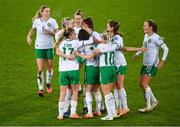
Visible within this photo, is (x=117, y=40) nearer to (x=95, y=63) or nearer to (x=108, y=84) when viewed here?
(x=95, y=63)

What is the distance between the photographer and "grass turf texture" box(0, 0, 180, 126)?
44.4 feet

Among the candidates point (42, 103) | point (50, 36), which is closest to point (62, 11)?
point (50, 36)

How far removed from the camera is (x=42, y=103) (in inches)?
592

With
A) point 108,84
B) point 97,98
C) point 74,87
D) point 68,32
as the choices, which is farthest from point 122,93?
point 68,32

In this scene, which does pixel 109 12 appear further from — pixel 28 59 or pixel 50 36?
pixel 50 36

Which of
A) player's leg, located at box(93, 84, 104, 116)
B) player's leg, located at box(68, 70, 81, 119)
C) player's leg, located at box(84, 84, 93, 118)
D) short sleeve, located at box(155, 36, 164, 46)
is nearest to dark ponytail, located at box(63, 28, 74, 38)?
player's leg, located at box(68, 70, 81, 119)

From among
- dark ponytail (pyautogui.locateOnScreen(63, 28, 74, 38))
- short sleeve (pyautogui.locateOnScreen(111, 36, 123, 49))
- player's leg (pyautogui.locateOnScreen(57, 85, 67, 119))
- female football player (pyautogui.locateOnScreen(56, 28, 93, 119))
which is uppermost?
dark ponytail (pyautogui.locateOnScreen(63, 28, 74, 38))

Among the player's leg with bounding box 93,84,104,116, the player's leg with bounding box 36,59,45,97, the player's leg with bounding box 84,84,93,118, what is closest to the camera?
the player's leg with bounding box 84,84,93,118

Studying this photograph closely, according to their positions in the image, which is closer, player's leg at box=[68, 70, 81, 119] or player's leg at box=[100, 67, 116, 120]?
player's leg at box=[100, 67, 116, 120]

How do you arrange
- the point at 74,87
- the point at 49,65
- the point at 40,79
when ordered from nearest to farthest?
the point at 74,87 → the point at 40,79 → the point at 49,65

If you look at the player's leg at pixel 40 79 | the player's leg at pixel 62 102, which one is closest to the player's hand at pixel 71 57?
the player's leg at pixel 62 102

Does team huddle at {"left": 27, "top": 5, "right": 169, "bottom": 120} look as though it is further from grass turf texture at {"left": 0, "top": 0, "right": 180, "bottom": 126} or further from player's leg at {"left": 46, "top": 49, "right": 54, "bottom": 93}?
player's leg at {"left": 46, "top": 49, "right": 54, "bottom": 93}

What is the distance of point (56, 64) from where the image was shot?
2022 cm

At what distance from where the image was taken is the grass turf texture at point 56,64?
1354 centimetres
